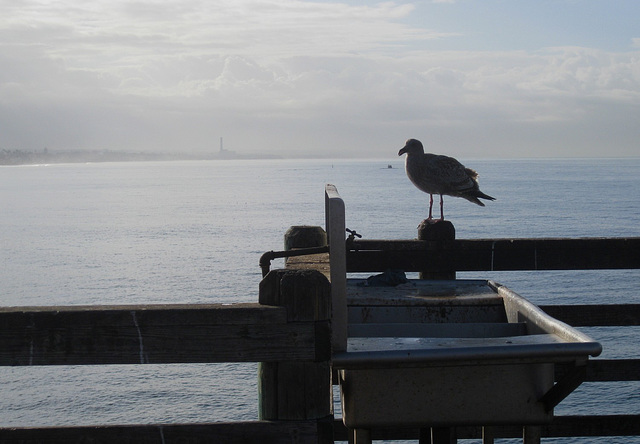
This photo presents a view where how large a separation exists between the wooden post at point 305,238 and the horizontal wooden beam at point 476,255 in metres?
0.80

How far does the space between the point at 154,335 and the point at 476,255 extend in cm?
380

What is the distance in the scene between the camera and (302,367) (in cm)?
326

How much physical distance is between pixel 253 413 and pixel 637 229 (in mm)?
44435

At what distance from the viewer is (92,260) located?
45250mm

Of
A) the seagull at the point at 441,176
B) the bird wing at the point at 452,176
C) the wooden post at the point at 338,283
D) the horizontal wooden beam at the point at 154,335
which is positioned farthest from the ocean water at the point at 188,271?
the horizontal wooden beam at the point at 154,335

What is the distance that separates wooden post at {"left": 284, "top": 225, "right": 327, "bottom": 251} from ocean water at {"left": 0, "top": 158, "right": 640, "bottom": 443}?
476 inches

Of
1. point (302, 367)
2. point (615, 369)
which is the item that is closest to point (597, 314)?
point (615, 369)

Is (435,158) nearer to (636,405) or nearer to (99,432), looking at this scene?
(99,432)

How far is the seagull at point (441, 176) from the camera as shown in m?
9.55

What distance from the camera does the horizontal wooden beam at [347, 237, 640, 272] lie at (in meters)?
6.29

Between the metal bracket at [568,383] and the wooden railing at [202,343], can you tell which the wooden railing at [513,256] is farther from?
the wooden railing at [202,343]

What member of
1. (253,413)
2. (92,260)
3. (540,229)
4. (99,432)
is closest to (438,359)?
(99,432)

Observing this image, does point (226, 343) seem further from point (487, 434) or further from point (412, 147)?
point (412, 147)

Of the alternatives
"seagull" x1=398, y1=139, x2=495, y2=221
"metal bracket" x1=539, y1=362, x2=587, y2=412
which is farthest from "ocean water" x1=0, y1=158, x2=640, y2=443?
"metal bracket" x1=539, y1=362, x2=587, y2=412
